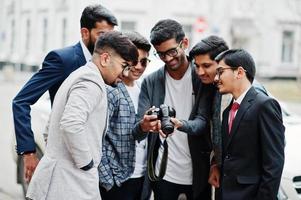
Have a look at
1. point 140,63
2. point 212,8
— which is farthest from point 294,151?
point 212,8

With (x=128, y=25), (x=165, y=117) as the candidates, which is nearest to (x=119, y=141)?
(x=165, y=117)

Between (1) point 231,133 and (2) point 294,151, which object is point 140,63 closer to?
(1) point 231,133

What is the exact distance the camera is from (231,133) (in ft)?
11.9

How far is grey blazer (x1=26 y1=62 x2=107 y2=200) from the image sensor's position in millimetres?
3239

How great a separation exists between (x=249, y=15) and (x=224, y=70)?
35.3 meters

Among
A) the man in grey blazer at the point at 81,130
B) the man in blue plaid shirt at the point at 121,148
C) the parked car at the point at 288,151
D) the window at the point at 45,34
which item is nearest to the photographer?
the man in grey blazer at the point at 81,130

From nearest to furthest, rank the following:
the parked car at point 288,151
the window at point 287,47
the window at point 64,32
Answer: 1. the parked car at point 288,151
2. the window at point 64,32
3. the window at point 287,47

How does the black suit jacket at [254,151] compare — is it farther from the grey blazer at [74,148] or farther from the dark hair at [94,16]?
the dark hair at [94,16]

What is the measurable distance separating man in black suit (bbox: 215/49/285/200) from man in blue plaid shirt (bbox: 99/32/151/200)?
0.63 m

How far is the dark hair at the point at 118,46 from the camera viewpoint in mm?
3400

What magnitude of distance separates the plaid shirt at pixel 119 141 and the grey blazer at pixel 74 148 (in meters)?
0.49

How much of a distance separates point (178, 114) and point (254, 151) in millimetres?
772

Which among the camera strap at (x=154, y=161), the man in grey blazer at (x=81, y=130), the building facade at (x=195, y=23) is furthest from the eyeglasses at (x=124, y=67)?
the building facade at (x=195, y=23)

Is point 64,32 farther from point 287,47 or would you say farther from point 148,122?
point 148,122
